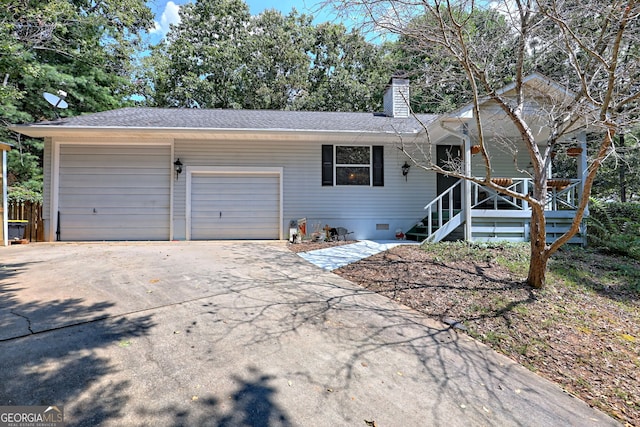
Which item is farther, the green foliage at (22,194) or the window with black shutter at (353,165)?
the green foliage at (22,194)

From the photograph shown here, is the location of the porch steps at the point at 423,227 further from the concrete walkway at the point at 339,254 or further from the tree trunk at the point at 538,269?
the tree trunk at the point at 538,269

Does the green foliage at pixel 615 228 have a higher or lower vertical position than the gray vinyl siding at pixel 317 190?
lower

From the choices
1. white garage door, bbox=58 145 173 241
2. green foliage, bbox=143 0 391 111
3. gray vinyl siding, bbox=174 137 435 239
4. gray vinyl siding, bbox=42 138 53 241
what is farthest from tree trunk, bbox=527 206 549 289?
green foliage, bbox=143 0 391 111

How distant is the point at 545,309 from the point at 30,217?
444 inches

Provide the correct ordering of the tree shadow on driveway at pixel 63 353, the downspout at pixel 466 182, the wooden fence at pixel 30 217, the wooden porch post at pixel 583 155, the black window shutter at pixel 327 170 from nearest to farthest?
the tree shadow on driveway at pixel 63 353 → the downspout at pixel 466 182 → the wooden porch post at pixel 583 155 → the wooden fence at pixel 30 217 → the black window shutter at pixel 327 170

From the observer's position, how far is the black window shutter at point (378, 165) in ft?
30.0

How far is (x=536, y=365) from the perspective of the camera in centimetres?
267

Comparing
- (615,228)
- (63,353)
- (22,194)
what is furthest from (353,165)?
(22,194)

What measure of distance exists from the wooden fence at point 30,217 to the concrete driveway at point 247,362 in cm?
539

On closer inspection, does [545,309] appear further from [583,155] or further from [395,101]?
[395,101]

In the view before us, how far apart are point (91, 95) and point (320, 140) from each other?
12220mm

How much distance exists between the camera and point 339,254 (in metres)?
6.57

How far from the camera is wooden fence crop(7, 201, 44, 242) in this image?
8.13 meters

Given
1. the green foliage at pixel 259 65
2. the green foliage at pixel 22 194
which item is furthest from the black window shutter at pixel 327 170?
the green foliage at pixel 259 65
